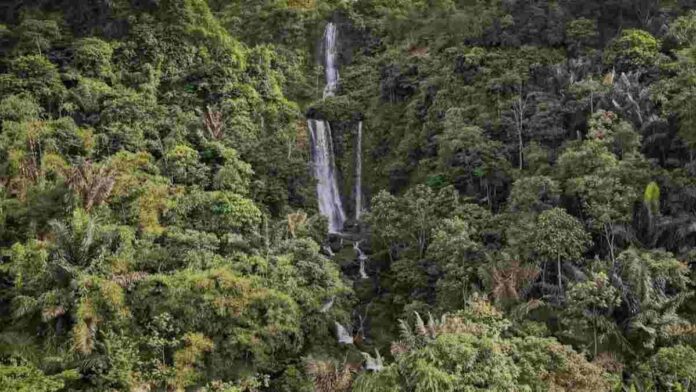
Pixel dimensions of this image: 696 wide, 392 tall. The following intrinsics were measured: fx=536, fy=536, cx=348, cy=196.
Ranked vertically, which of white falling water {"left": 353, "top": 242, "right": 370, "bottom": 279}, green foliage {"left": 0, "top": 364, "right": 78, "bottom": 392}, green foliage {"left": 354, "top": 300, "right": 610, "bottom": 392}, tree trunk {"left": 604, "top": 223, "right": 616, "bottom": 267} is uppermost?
tree trunk {"left": 604, "top": 223, "right": 616, "bottom": 267}

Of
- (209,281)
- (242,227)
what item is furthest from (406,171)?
(209,281)

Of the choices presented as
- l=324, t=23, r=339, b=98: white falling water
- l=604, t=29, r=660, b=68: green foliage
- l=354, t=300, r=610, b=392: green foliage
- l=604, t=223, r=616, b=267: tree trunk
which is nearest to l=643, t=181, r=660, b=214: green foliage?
l=604, t=223, r=616, b=267: tree trunk

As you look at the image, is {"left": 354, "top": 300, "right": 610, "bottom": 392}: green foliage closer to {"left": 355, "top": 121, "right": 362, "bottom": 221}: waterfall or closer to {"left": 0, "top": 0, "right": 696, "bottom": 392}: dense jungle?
{"left": 0, "top": 0, "right": 696, "bottom": 392}: dense jungle

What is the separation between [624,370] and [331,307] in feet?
27.4

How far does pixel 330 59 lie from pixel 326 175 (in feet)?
35.4

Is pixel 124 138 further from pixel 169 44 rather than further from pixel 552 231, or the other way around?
pixel 552 231

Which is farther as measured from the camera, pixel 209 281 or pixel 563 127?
pixel 563 127

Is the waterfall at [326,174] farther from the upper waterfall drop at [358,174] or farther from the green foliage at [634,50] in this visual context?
the green foliage at [634,50]

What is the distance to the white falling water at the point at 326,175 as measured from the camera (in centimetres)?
2622

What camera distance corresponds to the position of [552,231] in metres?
15.6

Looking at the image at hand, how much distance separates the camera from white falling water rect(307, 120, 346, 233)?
26.2 meters

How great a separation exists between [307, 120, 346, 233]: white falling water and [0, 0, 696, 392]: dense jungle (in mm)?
124

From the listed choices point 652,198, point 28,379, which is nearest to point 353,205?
point 652,198

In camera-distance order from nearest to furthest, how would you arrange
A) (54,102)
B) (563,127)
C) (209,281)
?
1. (209,281)
2. (563,127)
3. (54,102)
